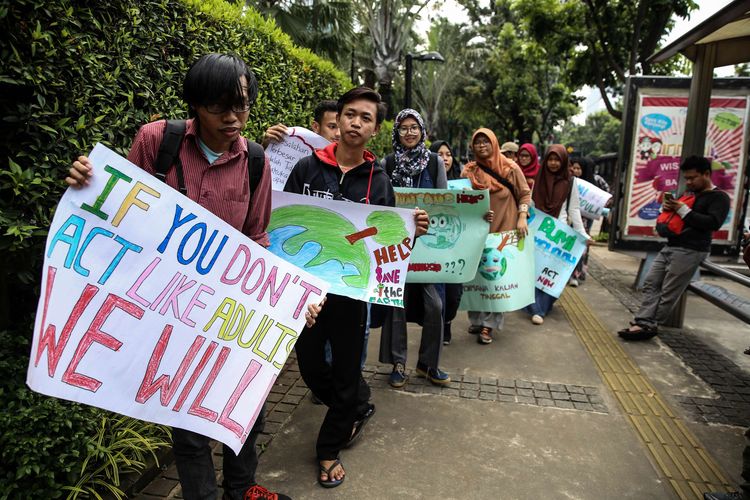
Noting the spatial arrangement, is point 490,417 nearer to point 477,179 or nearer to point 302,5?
point 477,179

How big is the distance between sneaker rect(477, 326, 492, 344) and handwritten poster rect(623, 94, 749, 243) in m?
3.28

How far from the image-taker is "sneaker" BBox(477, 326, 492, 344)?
4.86 meters

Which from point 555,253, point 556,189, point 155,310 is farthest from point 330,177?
point 556,189

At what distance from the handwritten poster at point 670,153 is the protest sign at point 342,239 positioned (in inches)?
211

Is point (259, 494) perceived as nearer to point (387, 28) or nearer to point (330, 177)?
Result: point (330, 177)

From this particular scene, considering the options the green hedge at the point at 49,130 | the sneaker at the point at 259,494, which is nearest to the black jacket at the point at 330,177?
the green hedge at the point at 49,130

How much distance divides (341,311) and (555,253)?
11.5 ft

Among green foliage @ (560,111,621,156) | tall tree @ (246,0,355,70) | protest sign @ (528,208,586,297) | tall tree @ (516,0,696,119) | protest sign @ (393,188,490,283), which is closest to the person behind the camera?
protest sign @ (393,188,490,283)

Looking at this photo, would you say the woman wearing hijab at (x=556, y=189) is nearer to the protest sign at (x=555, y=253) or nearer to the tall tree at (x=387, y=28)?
the protest sign at (x=555, y=253)

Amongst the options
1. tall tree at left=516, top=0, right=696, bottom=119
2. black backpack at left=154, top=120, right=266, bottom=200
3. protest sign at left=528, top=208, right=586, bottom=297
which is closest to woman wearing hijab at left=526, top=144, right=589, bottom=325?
protest sign at left=528, top=208, right=586, bottom=297

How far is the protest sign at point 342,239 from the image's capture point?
2.61 metres

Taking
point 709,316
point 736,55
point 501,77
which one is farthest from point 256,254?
point 501,77

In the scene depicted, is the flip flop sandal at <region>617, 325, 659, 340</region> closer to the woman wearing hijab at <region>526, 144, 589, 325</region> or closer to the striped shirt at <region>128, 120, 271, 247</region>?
the woman wearing hijab at <region>526, 144, 589, 325</region>

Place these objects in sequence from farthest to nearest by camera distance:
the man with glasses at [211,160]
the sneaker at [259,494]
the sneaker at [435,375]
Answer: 1. the sneaker at [435,375]
2. the sneaker at [259,494]
3. the man with glasses at [211,160]
